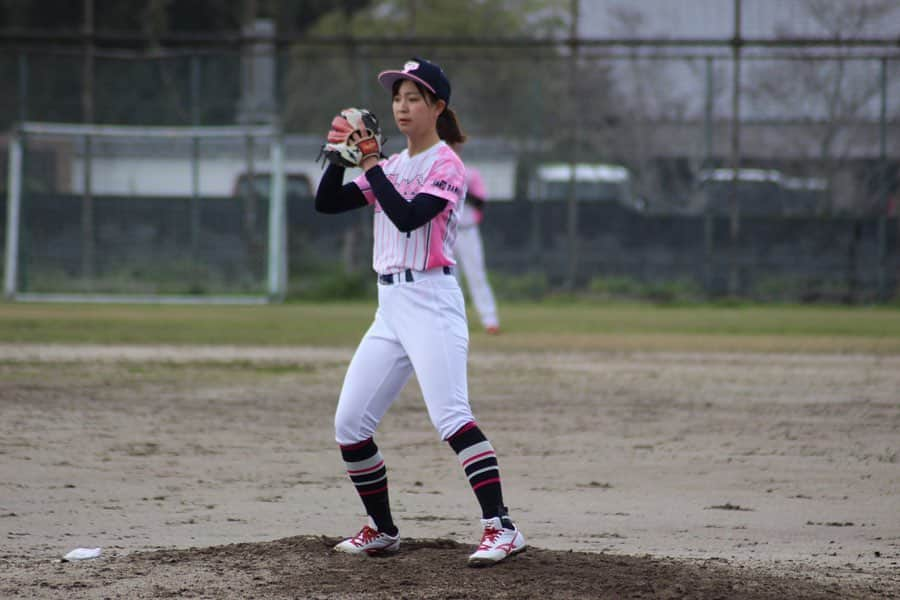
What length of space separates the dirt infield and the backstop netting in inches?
320

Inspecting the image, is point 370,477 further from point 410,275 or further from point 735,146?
point 735,146

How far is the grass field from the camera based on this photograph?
44.8 feet

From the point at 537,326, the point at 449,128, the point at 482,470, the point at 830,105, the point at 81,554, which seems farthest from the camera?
the point at 830,105

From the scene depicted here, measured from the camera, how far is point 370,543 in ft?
15.7

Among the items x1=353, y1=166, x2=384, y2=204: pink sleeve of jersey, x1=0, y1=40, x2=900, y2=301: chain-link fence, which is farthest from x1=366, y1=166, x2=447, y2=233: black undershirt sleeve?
x1=0, y1=40, x2=900, y2=301: chain-link fence

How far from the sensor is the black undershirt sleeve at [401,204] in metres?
4.48

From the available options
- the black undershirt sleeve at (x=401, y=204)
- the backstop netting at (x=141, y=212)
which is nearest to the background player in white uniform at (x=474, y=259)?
the backstop netting at (x=141, y=212)

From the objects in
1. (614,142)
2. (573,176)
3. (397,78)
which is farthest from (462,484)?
(614,142)

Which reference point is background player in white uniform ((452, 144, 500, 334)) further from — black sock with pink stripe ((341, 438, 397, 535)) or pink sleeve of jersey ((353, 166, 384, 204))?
black sock with pink stripe ((341, 438, 397, 535))

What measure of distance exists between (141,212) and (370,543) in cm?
1554

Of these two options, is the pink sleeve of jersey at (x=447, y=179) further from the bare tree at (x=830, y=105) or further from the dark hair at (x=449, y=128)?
the bare tree at (x=830, y=105)

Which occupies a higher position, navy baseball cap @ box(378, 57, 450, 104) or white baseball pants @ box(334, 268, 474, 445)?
navy baseball cap @ box(378, 57, 450, 104)

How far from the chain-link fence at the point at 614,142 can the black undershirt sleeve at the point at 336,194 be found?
1401 centimetres

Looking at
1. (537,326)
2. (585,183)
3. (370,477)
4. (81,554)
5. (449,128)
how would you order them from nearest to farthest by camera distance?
(81,554)
(370,477)
(449,128)
(537,326)
(585,183)
